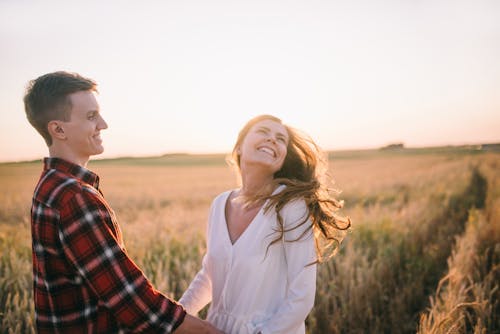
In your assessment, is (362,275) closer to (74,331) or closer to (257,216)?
(257,216)

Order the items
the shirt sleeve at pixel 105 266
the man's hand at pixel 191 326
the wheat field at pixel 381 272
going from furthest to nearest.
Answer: the wheat field at pixel 381 272 < the man's hand at pixel 191 326 < the shirt sleeve at pixel 105 266

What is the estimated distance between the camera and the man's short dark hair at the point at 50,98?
1697mm

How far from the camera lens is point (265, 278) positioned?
6.91 ft

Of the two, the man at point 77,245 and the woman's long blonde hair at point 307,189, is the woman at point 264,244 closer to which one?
the woman's long blonde hair at point 307,189

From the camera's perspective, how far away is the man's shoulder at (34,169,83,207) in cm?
154

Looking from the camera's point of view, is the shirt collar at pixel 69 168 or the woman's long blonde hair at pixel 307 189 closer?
the shirt collar at pixel 69 168

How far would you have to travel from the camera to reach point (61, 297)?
5.28 ft

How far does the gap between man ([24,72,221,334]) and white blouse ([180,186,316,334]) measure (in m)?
0.39

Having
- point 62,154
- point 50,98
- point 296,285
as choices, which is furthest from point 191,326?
point 50,98

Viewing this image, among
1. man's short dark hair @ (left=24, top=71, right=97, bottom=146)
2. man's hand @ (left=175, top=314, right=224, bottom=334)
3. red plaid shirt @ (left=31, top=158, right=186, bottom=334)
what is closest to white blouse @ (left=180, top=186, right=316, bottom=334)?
man's hand @ (left=175, top=314, right=224, bottom=334)

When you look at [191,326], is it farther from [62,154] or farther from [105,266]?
[62,154]

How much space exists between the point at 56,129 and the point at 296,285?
1399 mm

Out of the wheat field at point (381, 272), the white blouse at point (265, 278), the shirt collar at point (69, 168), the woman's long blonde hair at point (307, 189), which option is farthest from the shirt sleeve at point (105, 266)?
the wheat field at point (381, 272)

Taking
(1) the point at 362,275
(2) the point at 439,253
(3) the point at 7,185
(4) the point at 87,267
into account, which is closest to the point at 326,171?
(4) the point at 87,267
